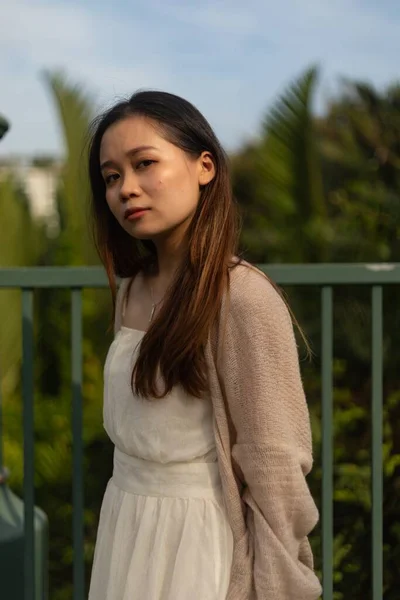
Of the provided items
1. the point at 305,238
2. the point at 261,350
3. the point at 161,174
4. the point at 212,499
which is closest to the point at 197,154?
the point at 161,174

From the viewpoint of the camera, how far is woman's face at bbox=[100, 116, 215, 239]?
58.0 inches

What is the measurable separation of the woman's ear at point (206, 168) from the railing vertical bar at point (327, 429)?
0.65 m

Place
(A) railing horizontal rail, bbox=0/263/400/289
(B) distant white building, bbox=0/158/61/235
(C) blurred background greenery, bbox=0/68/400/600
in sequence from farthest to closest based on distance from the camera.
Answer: (B) distant white building, bbox=0/158/61/235, (C) blurred background greenery, bbox=0/68/400/600, (A) railing horizontal rail, bbox=0/263/400/289

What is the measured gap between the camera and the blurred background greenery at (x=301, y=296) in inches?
138

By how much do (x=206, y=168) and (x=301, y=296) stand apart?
2805 millimetres

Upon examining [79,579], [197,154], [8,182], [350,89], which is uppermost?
[350,89]

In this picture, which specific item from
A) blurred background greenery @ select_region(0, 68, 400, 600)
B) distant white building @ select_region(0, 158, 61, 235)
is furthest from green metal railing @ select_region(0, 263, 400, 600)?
distant white building @ select_region(0, 158, 61, 235)

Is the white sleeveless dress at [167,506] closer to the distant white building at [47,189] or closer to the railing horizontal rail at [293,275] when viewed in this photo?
the railing horizontal rail at [293,275]

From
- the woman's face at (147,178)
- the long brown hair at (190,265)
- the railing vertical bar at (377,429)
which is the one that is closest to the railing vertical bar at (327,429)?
the railing vertical bar at (377,429)

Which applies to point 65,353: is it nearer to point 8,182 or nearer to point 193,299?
point 8,182

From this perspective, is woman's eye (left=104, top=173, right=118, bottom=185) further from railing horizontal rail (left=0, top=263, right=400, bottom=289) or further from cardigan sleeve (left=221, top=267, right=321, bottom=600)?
railing horizontal rail (left=0, top=263, right=400, bottom=289)

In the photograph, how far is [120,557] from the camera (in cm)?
153

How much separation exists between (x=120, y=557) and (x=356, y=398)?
9.03 ft

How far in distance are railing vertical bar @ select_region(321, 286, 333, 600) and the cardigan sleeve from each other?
68 cm
